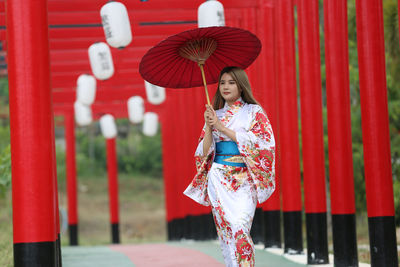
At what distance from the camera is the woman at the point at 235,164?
3.78 meters

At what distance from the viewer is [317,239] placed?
5969mm

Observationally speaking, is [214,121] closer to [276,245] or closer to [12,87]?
[12,87]

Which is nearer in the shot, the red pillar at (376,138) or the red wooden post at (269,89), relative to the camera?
the red pillar at (376,138)

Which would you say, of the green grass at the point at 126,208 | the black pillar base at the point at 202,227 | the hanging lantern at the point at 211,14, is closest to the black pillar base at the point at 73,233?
the black pillar base at the point at 202,227

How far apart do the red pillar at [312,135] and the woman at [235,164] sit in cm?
219

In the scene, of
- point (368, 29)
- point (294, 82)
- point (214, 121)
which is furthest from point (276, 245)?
point (214, 121)

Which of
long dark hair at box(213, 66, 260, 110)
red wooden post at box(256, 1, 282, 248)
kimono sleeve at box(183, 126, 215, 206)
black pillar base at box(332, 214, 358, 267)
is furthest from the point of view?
red wooden post at box(256, 1, 282, 248)

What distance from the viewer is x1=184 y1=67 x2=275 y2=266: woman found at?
3.78 m

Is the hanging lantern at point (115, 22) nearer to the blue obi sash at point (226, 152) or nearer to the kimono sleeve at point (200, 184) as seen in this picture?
the kimono sleeve at point (200, 184)

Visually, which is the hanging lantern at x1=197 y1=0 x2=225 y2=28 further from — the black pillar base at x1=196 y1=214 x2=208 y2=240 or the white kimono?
the black pillar base at x1=196 y1=214 x2=208 y2=240

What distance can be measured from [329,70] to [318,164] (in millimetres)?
948

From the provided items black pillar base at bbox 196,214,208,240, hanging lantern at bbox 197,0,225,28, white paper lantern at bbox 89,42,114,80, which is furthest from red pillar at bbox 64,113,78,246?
hanging lantern at bbox 197,0,225,28

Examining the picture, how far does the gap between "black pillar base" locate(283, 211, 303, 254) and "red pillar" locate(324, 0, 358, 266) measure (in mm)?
1454

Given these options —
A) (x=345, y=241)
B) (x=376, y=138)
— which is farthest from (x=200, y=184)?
(x=345, y=241)
